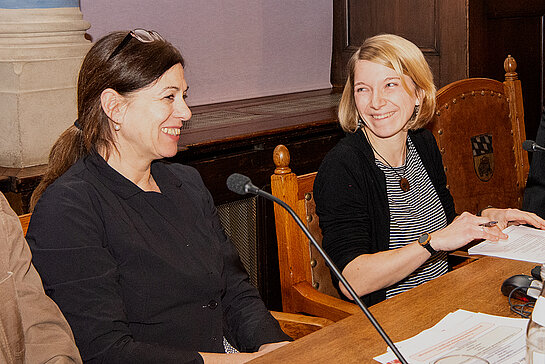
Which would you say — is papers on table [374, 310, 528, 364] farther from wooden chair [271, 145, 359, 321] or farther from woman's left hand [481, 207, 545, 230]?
woman's left hand [481, 207, 545, 230]

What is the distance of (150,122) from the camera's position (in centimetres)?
173

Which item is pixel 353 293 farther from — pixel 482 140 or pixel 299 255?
pixel 482 140

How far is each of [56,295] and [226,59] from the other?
2532 mm

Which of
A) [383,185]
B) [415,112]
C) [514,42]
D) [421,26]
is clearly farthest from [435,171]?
[514,42]

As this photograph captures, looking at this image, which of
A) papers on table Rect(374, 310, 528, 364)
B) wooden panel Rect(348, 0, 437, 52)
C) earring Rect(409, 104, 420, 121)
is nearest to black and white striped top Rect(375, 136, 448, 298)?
earring Rect(409, 104, 420, 121)

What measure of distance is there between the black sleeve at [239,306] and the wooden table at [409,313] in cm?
38

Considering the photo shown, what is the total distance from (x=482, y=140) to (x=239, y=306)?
1.70 m

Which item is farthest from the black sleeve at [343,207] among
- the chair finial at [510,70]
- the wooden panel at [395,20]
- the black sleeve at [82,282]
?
the wooden panel at [395,20]

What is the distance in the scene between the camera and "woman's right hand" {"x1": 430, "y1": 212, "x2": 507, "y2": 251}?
1.80 meters

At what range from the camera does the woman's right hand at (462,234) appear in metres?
1.80

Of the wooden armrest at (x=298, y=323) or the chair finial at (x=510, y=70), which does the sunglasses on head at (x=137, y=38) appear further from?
the chair finial at (x=510, y=70)

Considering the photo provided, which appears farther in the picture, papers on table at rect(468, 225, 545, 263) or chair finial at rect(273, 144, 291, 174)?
chair finial at rect(273, 144, 291, 174)

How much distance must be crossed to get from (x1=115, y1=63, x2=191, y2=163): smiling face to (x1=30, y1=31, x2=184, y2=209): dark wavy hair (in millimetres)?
22

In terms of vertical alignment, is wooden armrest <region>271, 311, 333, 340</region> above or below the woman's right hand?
below
